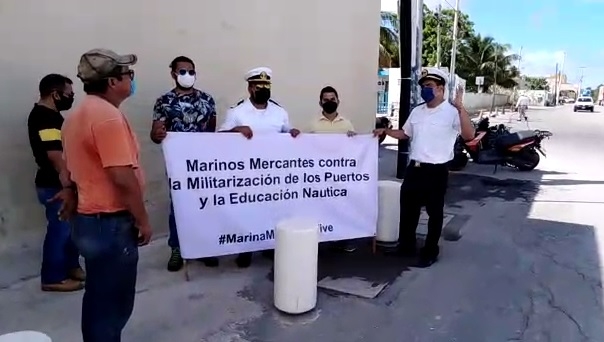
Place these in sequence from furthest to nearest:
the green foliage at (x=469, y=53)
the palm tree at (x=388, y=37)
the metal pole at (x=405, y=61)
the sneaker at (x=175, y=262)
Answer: the green foliage at (x=469, y=53)
the palm tree at (x=388, y=37)
the metal pole at (x=405, y=61)
the sneaker at (x=175, y=262)

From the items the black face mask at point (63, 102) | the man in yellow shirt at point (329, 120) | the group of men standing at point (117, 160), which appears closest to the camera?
the group of men standing at point (117, 160)

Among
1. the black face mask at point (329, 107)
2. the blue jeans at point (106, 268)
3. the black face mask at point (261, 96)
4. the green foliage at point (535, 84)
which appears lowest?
the blue jeans at point (106, 268)

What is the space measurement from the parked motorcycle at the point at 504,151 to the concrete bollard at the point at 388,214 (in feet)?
18.4

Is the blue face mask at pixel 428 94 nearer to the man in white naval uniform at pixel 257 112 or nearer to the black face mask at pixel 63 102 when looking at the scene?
the man in white naval uniform at pixel 257 112

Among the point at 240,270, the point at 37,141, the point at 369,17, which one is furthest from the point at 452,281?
the point at 369,17

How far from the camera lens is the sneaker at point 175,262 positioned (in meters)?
4.54

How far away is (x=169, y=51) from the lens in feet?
17.6

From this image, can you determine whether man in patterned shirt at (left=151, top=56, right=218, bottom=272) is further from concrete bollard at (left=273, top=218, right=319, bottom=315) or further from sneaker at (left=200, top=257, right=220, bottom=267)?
concrete bollard at (left=273, top=218, right=319, bottom=315)

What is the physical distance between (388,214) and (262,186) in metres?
1.50

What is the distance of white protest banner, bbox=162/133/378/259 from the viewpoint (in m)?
4.16

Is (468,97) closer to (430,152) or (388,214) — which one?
(388,214)

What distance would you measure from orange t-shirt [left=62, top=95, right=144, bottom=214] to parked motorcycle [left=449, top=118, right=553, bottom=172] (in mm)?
9057

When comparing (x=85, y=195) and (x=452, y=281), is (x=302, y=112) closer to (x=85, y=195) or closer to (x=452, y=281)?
(x=452, y=281)

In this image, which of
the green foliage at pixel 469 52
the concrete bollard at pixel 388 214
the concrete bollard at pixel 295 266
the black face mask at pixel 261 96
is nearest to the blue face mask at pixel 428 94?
the concrete bollard at pixel 388 214
